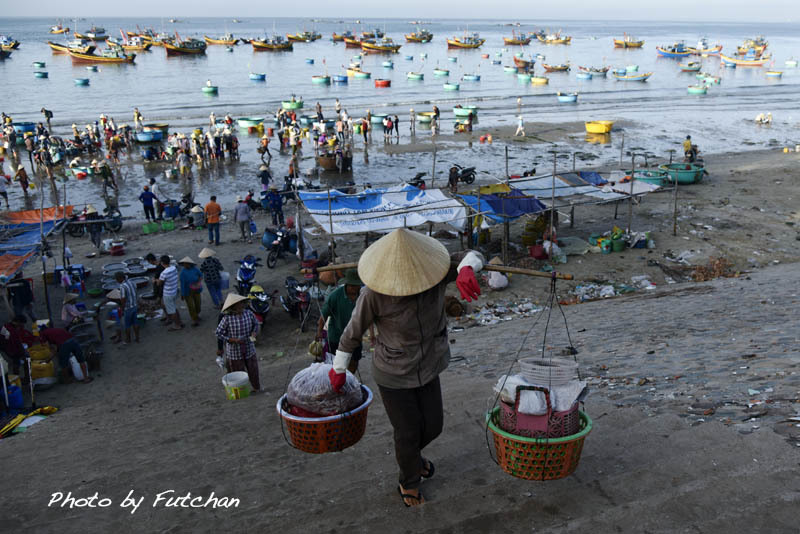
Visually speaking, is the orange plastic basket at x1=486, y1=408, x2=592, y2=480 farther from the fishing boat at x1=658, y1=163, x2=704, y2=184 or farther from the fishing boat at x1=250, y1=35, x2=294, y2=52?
the fishing boat at x1=250, y1=35, x2=294, y2=52

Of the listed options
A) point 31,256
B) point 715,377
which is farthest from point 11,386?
point 715,377

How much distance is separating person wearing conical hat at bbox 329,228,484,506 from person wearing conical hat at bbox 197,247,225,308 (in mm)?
7623

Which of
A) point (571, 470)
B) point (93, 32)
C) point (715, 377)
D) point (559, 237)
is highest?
point (93, 32)

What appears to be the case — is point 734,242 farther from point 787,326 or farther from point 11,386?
point 11,386

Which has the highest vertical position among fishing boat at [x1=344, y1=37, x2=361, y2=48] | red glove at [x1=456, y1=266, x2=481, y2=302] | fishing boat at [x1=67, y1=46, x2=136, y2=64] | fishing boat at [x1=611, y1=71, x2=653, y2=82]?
fishing boat at [x1=344, y1=37, x2=361, y2=48]

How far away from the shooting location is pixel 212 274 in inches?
422

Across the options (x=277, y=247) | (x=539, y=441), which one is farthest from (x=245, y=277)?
(x=539, y=441)

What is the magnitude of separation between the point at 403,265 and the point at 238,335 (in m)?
3.67

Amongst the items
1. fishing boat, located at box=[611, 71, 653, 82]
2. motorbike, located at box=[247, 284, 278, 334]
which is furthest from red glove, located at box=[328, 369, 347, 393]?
fishing boat, located at box=[611, 71, 653, 82]

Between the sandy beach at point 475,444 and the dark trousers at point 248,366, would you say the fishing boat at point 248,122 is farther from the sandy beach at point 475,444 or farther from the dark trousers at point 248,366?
the dark trousers at point 248,366

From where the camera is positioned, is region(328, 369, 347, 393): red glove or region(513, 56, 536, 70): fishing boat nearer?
region(328, 369, 347, 393): red glove

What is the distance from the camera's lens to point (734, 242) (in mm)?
13891

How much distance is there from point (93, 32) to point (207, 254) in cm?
12229

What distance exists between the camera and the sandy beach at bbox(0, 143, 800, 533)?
3.46m
